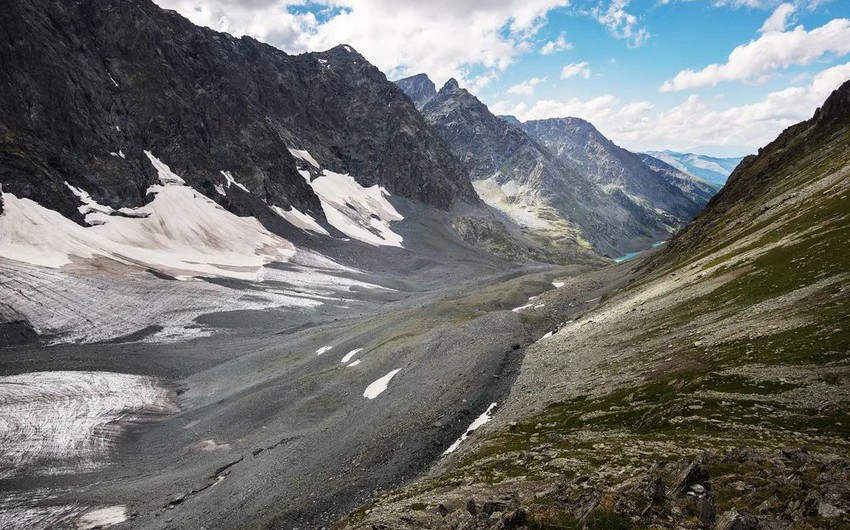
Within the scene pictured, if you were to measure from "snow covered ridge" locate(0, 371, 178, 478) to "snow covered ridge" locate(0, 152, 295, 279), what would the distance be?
55.0 m

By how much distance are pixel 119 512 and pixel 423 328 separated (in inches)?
2000

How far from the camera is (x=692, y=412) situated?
29984mm

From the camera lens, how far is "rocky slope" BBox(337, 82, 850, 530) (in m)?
18.6

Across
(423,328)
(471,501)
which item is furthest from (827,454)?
(423,328)

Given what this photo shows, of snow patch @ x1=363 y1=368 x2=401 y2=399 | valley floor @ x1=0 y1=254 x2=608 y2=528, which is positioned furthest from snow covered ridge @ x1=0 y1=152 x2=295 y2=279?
snow patch @ x1=363 y1=368 x2=401 y2=399

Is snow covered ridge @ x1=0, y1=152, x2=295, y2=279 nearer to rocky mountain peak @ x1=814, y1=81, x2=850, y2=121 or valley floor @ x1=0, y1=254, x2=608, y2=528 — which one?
valley floor @ x1=0, y1=254, x2=608, y2=528

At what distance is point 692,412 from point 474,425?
66.5 ft

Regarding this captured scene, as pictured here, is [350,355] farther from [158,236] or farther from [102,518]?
[158,236]

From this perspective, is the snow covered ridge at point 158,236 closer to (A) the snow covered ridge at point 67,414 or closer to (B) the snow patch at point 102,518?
(A) the snow covered ridge at point 67,414

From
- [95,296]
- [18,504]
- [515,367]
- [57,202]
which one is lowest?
[515,367]

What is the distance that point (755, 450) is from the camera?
22266 millimetres

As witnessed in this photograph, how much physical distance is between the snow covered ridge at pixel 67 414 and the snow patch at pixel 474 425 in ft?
127

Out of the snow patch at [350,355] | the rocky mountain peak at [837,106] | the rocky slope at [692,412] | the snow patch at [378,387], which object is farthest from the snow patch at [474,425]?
the rocky mountain peak at [837,106]

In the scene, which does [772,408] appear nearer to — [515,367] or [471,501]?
[471,501]
